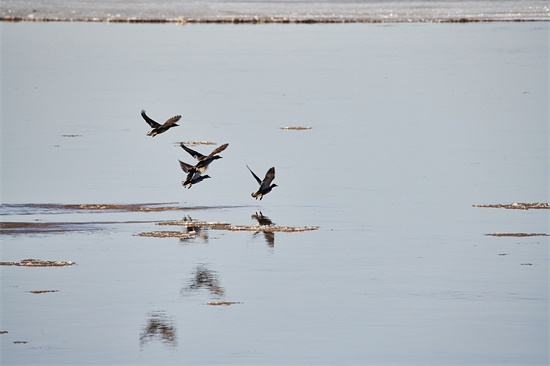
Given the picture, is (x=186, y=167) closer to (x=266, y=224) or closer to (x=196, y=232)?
(x=266, y=224)

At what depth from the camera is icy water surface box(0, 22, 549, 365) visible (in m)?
12.7

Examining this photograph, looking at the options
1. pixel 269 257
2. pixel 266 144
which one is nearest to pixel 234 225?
pixel 269 257

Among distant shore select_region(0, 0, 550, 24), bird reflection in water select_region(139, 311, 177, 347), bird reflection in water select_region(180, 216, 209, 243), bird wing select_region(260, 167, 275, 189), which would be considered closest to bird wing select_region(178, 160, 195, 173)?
bird wing select_region(260, 167, 275, 189)

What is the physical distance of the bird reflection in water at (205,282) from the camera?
14.4 metres

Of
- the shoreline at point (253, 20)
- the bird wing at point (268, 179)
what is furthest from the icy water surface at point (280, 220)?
the shoreline at point (253, 20)

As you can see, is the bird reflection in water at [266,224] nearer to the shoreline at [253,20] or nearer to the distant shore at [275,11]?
the shoreline at [253,20]

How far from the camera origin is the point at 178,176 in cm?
2233

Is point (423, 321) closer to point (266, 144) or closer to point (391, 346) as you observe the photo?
point (391, 346)

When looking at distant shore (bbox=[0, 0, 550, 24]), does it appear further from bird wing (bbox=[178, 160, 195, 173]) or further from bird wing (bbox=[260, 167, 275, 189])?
bird wing (bbox=[260, 167, 275, 189])

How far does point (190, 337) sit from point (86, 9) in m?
53.2

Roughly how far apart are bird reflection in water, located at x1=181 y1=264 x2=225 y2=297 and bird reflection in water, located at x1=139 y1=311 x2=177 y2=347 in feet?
3.30

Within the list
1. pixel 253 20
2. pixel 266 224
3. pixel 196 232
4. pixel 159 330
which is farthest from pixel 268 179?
pixel 253 20

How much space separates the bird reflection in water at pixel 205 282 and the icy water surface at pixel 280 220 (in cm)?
3

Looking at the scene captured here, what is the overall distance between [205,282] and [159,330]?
1937mm
